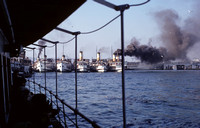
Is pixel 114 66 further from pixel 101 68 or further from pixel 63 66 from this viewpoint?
pixel 63 66

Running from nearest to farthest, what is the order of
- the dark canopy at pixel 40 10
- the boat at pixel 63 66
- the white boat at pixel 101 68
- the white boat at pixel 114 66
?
the dark canopy at pixel 40 10, the boat at pixel 63 66, the white boat at pixel 101 68, the white boat at pixel 114 66

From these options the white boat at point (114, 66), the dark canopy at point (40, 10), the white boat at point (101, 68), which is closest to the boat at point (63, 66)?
the white boat at point (101, 68)

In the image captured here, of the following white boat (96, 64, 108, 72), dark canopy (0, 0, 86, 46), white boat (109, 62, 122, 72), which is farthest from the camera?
white boat (109, 62, 122, 72)

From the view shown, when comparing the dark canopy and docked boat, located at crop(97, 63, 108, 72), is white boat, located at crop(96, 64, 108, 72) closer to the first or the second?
docked boat, located at crop(97, 63, 108, 72)

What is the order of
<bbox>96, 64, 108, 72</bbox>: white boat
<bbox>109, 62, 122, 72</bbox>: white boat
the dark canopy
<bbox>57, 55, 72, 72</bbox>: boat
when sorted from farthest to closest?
<bbox>109, 62, 122, 72</bbox>: white boat → <bbox>96, 64, 108, 72</bbox>: white boat → <bbox>57, 55, 72, 72</bbox>: boat → the dark canopy

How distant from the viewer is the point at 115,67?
577 feet

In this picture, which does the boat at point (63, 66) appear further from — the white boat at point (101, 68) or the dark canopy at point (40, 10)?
the dark canopy at point (40, 10)

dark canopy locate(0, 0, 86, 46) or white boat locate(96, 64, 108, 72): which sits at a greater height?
dark canopy locate(0, 0, 86, 46)

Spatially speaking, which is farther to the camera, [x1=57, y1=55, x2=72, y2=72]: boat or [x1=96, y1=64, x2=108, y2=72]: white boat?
[x1=96, y1=64, x2=108, y2=72]: white boat

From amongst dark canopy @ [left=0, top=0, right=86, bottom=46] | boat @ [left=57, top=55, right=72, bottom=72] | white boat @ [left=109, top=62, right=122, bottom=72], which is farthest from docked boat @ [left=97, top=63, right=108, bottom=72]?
dark canopy @ [left=0, top=0, right=86, bottom=46]

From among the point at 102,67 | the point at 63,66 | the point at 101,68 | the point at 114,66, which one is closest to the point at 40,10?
the point at 63,66

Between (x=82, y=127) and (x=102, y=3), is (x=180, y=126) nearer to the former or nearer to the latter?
(x=82, y=127)

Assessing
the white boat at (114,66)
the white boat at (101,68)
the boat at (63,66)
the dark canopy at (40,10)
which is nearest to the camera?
the dark canopy at (40,10)

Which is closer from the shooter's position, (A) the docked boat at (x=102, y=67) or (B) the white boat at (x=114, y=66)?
(A) the docked boat at (x=102, y=67)
